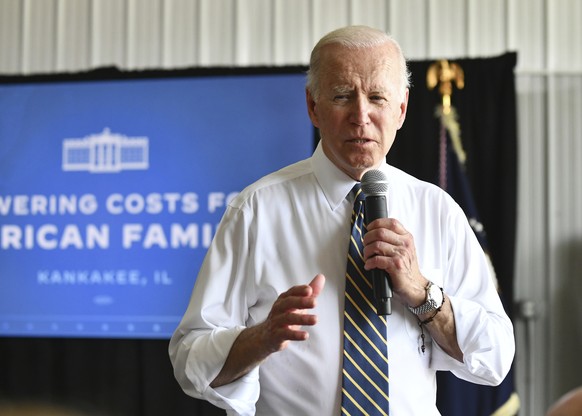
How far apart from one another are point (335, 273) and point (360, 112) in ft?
1.29

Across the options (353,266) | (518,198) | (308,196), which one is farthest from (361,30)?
(518,198)

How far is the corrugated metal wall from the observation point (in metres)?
4.63

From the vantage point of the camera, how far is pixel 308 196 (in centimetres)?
202

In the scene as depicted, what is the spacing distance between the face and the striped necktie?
0.25m

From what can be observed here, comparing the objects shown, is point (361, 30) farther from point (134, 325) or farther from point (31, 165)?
point (31, 165)

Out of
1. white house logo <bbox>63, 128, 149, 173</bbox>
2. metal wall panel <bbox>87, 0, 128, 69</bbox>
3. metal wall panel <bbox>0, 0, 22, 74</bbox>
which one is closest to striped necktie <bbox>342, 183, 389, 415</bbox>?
white house logo <bbox>63, 128, 149, 173</bbox>

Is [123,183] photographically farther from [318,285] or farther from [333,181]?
[318,285]

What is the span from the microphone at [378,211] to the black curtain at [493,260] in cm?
278

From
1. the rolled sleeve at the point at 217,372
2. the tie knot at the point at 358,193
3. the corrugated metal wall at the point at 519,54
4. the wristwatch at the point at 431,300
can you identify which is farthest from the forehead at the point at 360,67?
the corrugated metal wall at the point at 519,54

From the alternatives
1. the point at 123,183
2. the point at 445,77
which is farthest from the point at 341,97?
the point at 123,183

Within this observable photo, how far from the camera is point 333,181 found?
6.58 feet

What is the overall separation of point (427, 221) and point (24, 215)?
3.52 meters

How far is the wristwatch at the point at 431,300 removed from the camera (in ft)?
5.82

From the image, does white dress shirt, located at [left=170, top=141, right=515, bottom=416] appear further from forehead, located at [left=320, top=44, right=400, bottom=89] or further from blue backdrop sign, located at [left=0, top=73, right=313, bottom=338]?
blue backdrop sign, located at [left=0, top=73, right=313, bottom=338]
